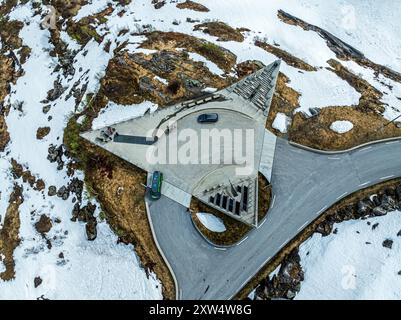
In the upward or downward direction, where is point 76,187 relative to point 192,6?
downward

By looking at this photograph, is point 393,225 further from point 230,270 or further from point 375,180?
point 230,270

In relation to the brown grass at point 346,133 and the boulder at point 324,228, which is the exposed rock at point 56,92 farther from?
the boulder at point 324,228

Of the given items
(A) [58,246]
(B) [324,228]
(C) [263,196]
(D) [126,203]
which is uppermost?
(D) [126,203]

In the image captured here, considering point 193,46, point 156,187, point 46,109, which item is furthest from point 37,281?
point 193,46

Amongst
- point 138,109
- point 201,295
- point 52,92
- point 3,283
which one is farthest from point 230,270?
point 52,92

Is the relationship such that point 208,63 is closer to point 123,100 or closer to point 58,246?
point 123,100

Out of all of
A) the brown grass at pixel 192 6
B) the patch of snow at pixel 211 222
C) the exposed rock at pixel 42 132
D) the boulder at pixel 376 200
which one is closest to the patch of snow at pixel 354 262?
the boulder at pixel 376 200

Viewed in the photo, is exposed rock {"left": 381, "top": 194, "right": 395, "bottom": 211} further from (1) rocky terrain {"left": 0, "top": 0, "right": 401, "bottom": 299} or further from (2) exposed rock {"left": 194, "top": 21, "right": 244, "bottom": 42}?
(2) exposed rock {"left": 194, "top": 21, "right": 244, "bottom": 42}
